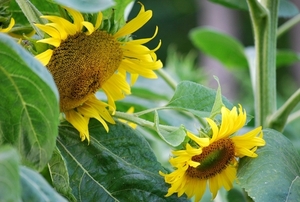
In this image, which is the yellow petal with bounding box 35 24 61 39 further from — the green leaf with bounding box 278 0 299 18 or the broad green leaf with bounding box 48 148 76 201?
the green leaf with bounding box 278 0 299 18

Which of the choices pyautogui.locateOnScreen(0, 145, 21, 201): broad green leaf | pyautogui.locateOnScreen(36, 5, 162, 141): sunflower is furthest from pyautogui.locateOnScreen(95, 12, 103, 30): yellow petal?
pyautogui.locateOnScreen(0, 145, 21, 201): broad green leaf

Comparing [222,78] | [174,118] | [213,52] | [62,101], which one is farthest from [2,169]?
[222,78]

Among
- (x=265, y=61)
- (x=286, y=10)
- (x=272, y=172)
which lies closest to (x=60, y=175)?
(x=272, y=172)

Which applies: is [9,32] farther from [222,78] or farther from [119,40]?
[222,78]

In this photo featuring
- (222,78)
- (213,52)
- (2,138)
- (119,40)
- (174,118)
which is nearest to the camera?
(2,138)

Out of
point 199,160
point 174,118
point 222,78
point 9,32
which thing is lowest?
point 222,78

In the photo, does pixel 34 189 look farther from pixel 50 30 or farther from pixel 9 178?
pixel 50 30
